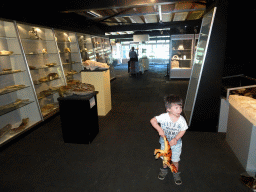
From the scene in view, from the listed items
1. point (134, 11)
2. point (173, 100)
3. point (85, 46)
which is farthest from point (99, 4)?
point (173, 100)

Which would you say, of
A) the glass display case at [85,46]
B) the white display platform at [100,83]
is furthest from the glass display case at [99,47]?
the white display platform at [100,83]

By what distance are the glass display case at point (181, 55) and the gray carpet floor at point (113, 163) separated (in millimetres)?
6763

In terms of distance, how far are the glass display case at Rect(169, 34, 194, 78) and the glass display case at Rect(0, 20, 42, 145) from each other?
7738mm

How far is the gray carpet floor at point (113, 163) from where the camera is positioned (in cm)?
238

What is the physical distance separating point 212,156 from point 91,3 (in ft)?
14.7

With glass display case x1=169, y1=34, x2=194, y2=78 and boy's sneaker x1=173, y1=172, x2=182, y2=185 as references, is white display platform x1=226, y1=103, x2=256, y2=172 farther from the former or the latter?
glass display case x1=169, y1=34, x2=194, y2=78

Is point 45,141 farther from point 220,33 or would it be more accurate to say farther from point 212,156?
point 220,33

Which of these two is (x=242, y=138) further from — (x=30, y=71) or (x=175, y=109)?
(x=30, y=71)

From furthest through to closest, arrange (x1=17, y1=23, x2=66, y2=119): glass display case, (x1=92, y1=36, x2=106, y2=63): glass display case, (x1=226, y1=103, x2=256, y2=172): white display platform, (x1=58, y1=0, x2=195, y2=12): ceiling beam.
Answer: (x1=92, y1=36, x2=106, y2=63): glass display case < (x1=17, y1=23, x2=66, y2=119): glass display case < (x1=58, y1=0, x2=195, y2=12): ceiling beam < (x1=226, y1=103, x2=256, y2=172): white display platform

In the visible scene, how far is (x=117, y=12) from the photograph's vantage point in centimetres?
702

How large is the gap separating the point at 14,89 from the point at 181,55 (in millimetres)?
8474

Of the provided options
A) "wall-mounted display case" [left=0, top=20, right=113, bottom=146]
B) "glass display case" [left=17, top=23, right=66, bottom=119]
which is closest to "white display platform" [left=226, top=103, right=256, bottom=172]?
"wall-mounted display case" [left=0, top=20, right=113, bottom=146]

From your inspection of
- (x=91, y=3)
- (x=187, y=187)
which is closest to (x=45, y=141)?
(x=187, y=187)

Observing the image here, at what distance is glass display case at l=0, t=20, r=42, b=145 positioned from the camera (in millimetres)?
3899
